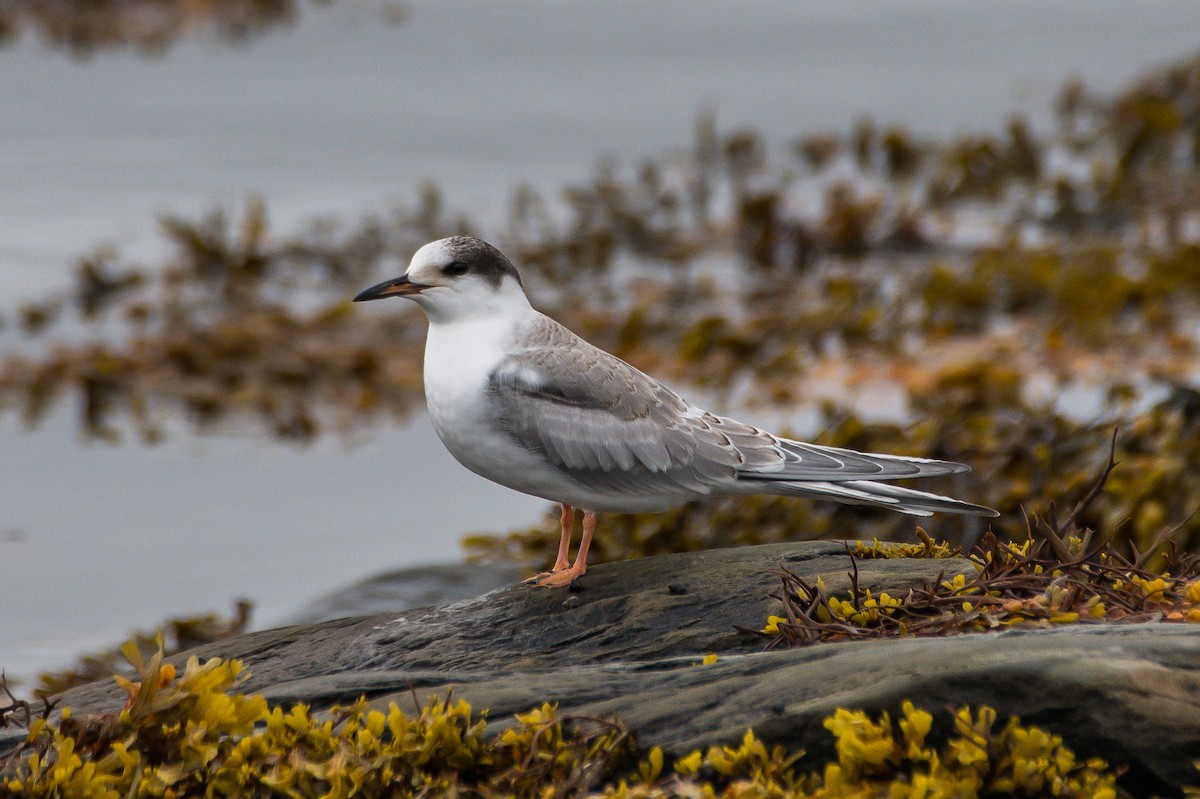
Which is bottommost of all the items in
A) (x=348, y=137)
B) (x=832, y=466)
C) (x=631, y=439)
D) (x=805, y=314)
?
(x=832, y=466)

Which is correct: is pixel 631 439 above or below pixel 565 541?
above

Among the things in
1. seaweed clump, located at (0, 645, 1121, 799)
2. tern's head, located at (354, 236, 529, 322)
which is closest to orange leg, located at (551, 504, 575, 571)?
tern's head, located at (354, 236, 529, 322)

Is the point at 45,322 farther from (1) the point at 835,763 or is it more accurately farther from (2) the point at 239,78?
(1) the point at 835,763

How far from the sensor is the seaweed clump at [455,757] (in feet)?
9.53

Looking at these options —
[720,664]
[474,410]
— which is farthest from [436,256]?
[720,664]

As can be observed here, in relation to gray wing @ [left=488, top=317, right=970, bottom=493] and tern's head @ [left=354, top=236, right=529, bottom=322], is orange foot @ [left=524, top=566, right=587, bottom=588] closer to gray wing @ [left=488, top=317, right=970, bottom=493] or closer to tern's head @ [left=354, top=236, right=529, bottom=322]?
gray wing @ [left=488, top=317, right=970, bottom=493]

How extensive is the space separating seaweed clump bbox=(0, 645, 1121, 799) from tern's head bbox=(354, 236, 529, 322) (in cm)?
184

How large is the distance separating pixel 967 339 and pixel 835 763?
7320 millimetres

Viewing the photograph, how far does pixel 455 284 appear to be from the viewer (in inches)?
201

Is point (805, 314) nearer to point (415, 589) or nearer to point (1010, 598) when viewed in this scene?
point (415, 589)

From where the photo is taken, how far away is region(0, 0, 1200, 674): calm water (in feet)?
28.8

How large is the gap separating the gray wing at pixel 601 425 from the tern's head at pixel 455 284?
0.21 metres

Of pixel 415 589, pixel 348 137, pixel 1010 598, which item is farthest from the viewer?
pixel 348 137

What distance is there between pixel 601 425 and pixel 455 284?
75 cm
